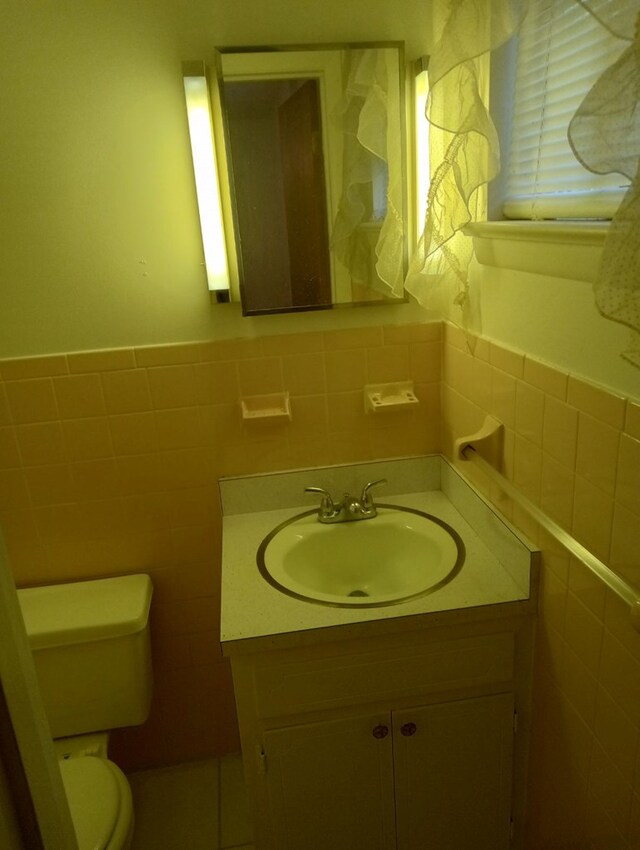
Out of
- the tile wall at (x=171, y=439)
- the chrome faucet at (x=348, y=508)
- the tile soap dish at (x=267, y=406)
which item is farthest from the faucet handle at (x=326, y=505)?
the tile soap dish at (x=267, y=406)

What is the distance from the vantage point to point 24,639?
0.60m

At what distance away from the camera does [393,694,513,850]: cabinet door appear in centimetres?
132

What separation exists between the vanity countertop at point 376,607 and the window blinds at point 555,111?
0.64 metres

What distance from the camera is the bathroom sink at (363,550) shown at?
149 centimetres

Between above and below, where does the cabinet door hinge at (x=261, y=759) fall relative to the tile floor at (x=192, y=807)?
above

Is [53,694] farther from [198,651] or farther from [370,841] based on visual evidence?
[370,841]

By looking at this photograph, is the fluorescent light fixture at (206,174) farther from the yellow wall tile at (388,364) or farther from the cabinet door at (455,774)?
the cabinet door at (455,774)

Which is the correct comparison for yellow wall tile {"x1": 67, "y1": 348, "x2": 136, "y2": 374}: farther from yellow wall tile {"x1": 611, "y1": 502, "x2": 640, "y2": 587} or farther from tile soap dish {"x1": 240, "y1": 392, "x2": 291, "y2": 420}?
yellow wall tile {"x1": 611, "y1": 502, "x2": 640, "y2": 587}

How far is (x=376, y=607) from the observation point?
1240 millimetres

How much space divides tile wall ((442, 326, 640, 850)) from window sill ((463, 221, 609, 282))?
6.8 inches

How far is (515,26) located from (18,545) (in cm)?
154

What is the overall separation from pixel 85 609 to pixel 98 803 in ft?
1.38

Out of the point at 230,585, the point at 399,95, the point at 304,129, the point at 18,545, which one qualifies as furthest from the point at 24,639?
the point at 399,95

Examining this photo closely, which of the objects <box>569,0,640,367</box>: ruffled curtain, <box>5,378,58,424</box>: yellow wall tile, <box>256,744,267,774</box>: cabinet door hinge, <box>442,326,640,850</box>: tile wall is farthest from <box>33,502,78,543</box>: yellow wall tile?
<box>569,0,640,367</box>: ruffled curtain
